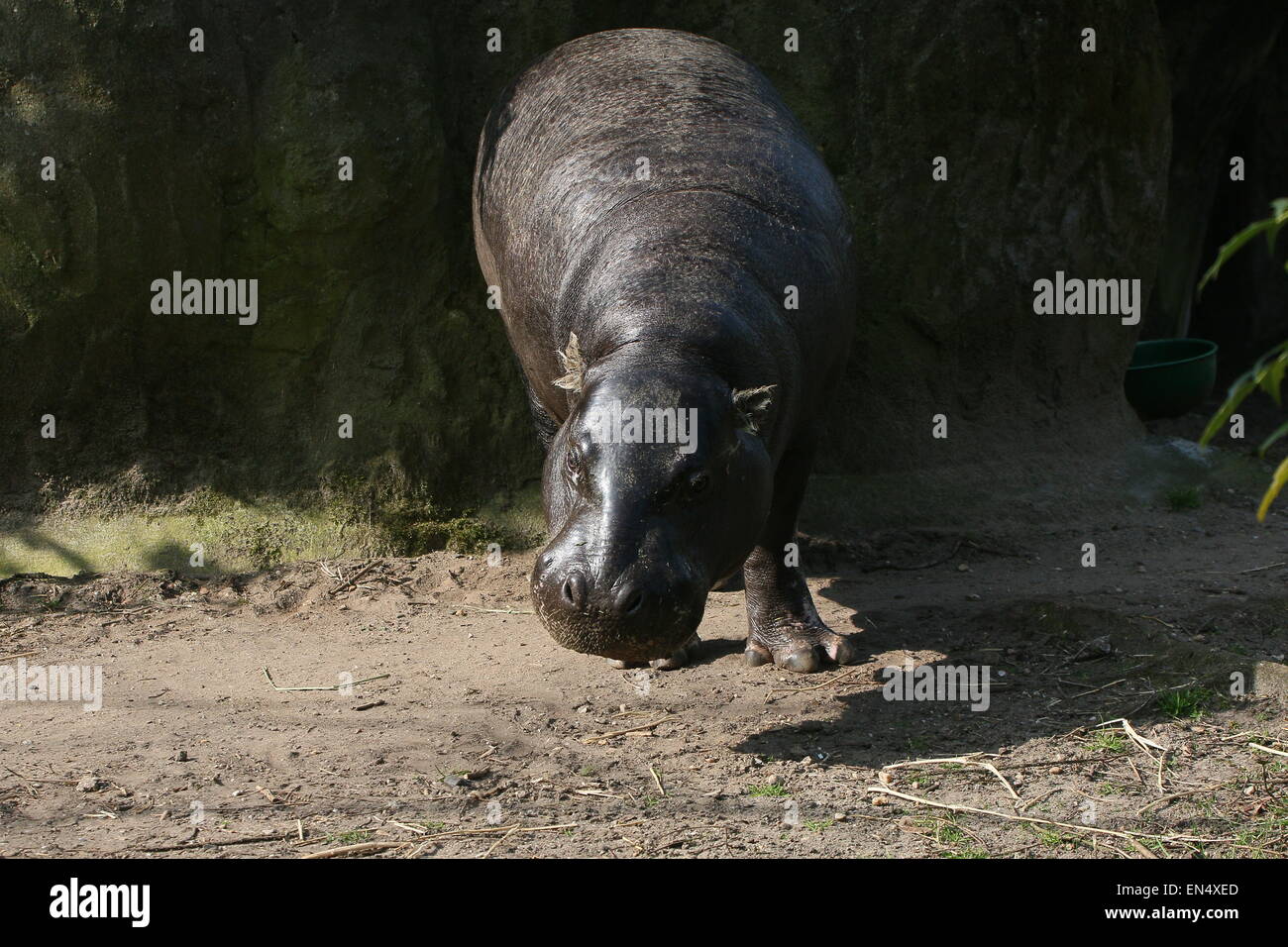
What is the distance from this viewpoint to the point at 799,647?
242 inches

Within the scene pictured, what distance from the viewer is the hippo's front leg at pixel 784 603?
6.19 meters

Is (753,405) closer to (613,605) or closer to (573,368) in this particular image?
(573,368)

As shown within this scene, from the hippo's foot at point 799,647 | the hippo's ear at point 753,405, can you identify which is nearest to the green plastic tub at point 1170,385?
the hippo's foot at point 799,647

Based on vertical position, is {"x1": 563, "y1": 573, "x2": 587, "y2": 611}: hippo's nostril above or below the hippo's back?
below

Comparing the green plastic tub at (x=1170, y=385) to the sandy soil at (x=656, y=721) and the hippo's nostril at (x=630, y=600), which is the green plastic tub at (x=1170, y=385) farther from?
the hippo's nostril at (x=630, y=600)

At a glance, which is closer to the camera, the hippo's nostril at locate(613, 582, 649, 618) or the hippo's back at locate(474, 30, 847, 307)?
the hippo's nostril at locate(613, 582, 649, 618)

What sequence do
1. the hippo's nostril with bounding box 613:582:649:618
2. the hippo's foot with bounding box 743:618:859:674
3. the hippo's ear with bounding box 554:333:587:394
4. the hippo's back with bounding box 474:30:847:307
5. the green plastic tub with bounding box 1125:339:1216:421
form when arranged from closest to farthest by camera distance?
the hippo's nostril with bounding box 613:582:649:618 < the hippo's ear with bounding box 554:333:587:394 < the hippo's back with bounding box 474:30:847:307 < the hippo's foot with bounding box 743:618:859:674 < the green plastic tub with bounding box 1125:339:1216:421

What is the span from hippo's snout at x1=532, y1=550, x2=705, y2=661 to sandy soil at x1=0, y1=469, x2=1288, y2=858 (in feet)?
1.96

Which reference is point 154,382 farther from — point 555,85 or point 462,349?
point 555,85

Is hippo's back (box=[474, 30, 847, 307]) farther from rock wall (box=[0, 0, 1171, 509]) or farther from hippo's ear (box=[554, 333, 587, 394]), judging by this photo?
hippo's ear (box=[554, 333, 587, 394])

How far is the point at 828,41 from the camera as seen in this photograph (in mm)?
8008

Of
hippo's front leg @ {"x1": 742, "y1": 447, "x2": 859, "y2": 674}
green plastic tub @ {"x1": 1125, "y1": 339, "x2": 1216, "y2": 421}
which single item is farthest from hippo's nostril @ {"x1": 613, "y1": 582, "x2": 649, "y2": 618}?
green plastic tub @ {"x1": 1125, "y1": 339, "x2": 1216, "y2": 421}

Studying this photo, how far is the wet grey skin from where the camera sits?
4480 millimetres
